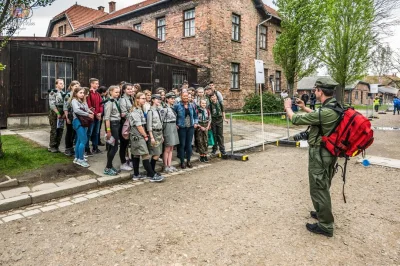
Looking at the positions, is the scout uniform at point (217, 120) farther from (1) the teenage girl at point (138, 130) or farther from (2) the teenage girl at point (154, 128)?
(1) the teenage girl at point (138, 130)

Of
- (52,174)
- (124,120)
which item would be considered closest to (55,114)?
(52,174)

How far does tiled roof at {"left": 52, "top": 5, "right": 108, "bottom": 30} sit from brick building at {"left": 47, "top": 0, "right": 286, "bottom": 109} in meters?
7.20

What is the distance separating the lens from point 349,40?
2380 centimetres

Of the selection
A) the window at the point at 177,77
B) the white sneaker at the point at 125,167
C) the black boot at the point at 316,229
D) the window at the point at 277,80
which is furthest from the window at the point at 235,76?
the black boot at the point at 316,229

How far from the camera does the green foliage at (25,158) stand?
6164 mm

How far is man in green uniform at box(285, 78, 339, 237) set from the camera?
12.0 ft

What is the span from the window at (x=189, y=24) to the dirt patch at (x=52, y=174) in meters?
14.9

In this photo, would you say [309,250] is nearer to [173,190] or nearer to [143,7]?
[173,190]

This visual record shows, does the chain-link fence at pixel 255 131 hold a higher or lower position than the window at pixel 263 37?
lower

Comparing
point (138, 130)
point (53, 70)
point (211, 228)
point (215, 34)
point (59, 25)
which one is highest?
point (59, 25)

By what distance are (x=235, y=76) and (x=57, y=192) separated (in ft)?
56.7

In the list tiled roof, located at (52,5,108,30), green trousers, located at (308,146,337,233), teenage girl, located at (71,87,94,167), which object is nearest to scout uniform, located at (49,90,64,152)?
teenage girl, located at (71,87,94,167)

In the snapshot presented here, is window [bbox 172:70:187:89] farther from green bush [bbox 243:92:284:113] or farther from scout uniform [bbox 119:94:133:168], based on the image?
scout uniform [bbox 119:94:133:168]

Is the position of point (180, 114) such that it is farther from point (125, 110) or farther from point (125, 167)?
point (125, 167)
